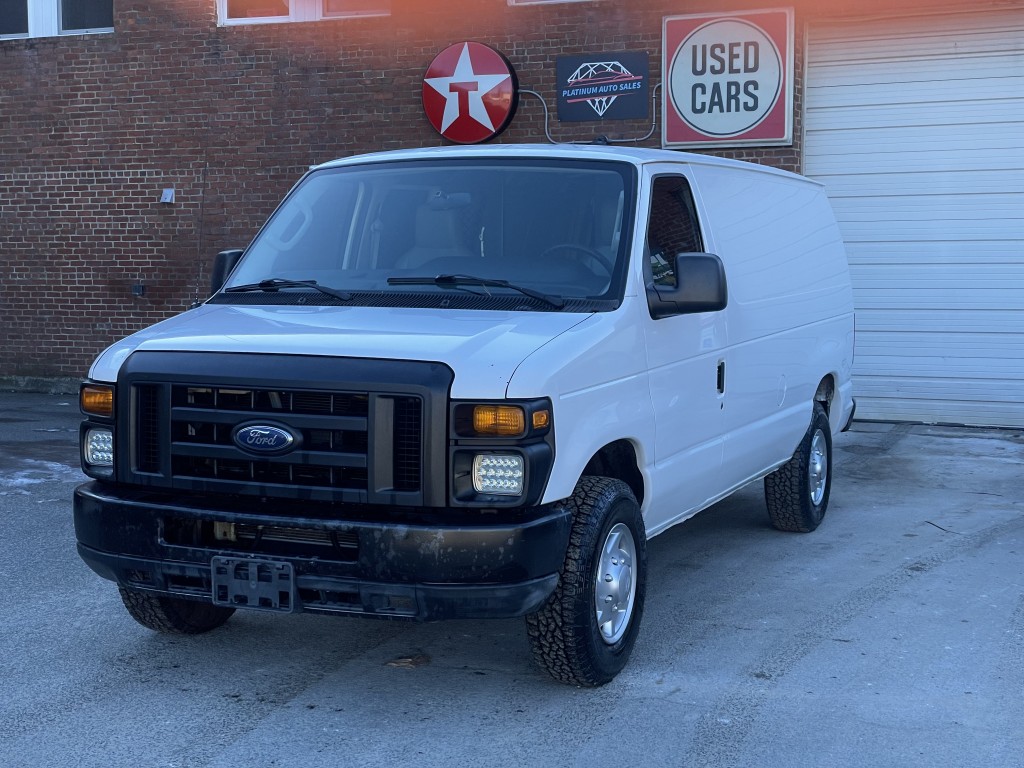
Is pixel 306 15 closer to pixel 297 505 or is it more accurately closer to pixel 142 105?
pixel 142 105

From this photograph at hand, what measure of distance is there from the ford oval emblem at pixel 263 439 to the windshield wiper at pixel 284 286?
944 mm

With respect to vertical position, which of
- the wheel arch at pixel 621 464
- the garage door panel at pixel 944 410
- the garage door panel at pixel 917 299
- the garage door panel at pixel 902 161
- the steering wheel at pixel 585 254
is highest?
the garage door panel at pixel 902 161

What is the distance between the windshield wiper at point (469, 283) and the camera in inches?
202

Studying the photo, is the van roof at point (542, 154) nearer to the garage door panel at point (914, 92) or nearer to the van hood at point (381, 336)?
the van hood at point (381, 336)

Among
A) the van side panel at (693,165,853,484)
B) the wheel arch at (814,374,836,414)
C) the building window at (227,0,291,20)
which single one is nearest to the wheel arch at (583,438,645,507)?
the van side panel at (693,165,853,484)

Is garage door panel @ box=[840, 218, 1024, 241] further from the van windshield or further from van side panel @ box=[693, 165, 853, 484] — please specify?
the van windshield

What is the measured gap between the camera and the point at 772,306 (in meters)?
6.96

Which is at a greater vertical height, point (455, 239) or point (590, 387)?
point (455, 239)

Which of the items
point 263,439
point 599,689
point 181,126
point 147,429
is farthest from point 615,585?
point 181,126

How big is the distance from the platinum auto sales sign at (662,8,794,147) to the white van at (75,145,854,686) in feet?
20.6

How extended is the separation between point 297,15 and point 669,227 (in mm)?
9230

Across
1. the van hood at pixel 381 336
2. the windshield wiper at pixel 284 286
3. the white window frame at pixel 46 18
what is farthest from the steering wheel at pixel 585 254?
the white window frame at pixel 46 18

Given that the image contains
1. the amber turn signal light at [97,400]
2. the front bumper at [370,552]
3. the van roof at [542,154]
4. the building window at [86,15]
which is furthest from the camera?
the building window at [86,15]

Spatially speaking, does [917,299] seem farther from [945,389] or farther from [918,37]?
[918,37]
